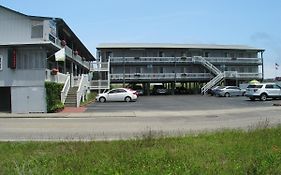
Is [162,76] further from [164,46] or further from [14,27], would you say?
[14,27]

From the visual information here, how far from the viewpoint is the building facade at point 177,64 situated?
67.2 m

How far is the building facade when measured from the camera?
2648 inches

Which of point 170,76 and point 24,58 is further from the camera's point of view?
point 170,76

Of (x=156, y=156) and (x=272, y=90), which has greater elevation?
(x=272, y=90)

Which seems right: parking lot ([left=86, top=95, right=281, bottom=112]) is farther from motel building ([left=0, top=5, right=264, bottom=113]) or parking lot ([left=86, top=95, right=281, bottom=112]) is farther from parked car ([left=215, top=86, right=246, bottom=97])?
parked car ([left=215, top=86, right=246, bottom=97])

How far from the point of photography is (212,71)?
68.9 m

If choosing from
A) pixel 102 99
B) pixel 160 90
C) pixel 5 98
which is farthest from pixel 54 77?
pixel 160 90

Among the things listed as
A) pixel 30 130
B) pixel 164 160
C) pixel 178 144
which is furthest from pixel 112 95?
pixel 164 160

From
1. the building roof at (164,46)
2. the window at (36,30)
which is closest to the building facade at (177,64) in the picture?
the building roof at (164,46)

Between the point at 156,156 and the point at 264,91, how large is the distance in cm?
3291

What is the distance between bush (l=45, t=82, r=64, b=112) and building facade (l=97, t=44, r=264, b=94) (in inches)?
1392

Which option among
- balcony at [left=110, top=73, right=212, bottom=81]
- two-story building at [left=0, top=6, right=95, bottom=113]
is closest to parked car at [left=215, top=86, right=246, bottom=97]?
balcony at [left=110, top=73, right=212, bottom=81]

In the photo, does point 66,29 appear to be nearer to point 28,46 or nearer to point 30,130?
point 28,46

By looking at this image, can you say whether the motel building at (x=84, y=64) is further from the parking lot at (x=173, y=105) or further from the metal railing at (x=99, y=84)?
the parking lot at (x=173, y=105)
